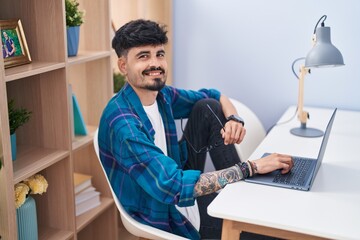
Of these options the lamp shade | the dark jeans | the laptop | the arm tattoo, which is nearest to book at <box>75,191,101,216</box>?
the dark jeans

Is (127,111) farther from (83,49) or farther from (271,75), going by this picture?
(271,75)

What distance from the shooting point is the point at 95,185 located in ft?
8.55

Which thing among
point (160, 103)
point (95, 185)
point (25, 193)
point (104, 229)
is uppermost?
point (160, 103)

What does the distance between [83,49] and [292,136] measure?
1.07 m

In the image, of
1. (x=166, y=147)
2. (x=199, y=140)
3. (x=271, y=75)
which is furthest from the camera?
(x=271, y=75)

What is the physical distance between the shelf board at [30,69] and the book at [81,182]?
2.19 ft

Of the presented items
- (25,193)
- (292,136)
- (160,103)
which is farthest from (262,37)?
(25,193)

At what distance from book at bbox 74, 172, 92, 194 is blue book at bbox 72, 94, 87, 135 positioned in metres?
0.25

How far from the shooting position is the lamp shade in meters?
2.04

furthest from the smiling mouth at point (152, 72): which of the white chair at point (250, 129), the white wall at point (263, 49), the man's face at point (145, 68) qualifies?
the white wall at point (263, 49)

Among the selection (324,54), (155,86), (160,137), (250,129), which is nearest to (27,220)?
(160,137)

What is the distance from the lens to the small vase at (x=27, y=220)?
1.93 metres

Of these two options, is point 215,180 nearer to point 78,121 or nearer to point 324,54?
point 324,54

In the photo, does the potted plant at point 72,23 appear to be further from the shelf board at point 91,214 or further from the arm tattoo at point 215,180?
the arm tattoo at point 215,180
